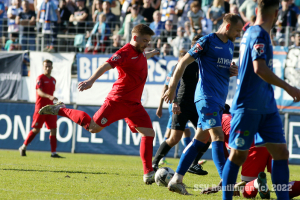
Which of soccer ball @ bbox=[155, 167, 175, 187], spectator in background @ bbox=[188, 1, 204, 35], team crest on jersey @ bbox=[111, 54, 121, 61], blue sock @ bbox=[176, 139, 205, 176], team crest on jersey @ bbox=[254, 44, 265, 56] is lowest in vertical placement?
soccer ball @ bbox=[155, 167, 175, 187]

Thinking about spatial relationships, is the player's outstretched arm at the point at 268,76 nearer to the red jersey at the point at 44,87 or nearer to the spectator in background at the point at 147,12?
the red jersey at the point at 44,87

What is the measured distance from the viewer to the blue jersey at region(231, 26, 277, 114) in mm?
4070

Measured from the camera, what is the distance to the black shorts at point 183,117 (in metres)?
7.61

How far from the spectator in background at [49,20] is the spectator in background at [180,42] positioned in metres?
4.26

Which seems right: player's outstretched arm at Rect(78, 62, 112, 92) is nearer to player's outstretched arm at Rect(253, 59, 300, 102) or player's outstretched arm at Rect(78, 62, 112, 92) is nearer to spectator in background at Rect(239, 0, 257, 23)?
player's outstretched arm at Rect(253, 59, 300, 102)

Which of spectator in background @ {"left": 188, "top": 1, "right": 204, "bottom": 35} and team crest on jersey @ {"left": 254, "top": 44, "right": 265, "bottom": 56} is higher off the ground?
spectator in background @ {"left": 188, "top": 1, "right": 204, "bottom": 35}

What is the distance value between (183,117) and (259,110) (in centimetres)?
357

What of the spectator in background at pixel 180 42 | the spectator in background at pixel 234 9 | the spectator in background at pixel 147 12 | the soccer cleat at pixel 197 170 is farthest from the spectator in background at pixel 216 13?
the soccer cleat at pixel 197 170

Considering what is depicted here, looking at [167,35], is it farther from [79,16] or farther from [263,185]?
[263,185]

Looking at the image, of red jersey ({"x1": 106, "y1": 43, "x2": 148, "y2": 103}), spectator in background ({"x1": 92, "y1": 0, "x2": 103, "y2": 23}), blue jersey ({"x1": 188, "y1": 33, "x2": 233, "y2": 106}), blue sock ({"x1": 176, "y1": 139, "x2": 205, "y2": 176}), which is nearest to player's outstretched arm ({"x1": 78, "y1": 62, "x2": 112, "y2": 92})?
red jersey ({"x1": 106, "y1": 43, "x2": 148, "y2": 103})

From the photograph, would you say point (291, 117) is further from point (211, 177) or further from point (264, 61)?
point (264, 61)

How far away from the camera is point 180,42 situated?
537 inches

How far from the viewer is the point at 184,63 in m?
4.95

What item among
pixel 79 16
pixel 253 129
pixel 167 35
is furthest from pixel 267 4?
pixel 79 16
